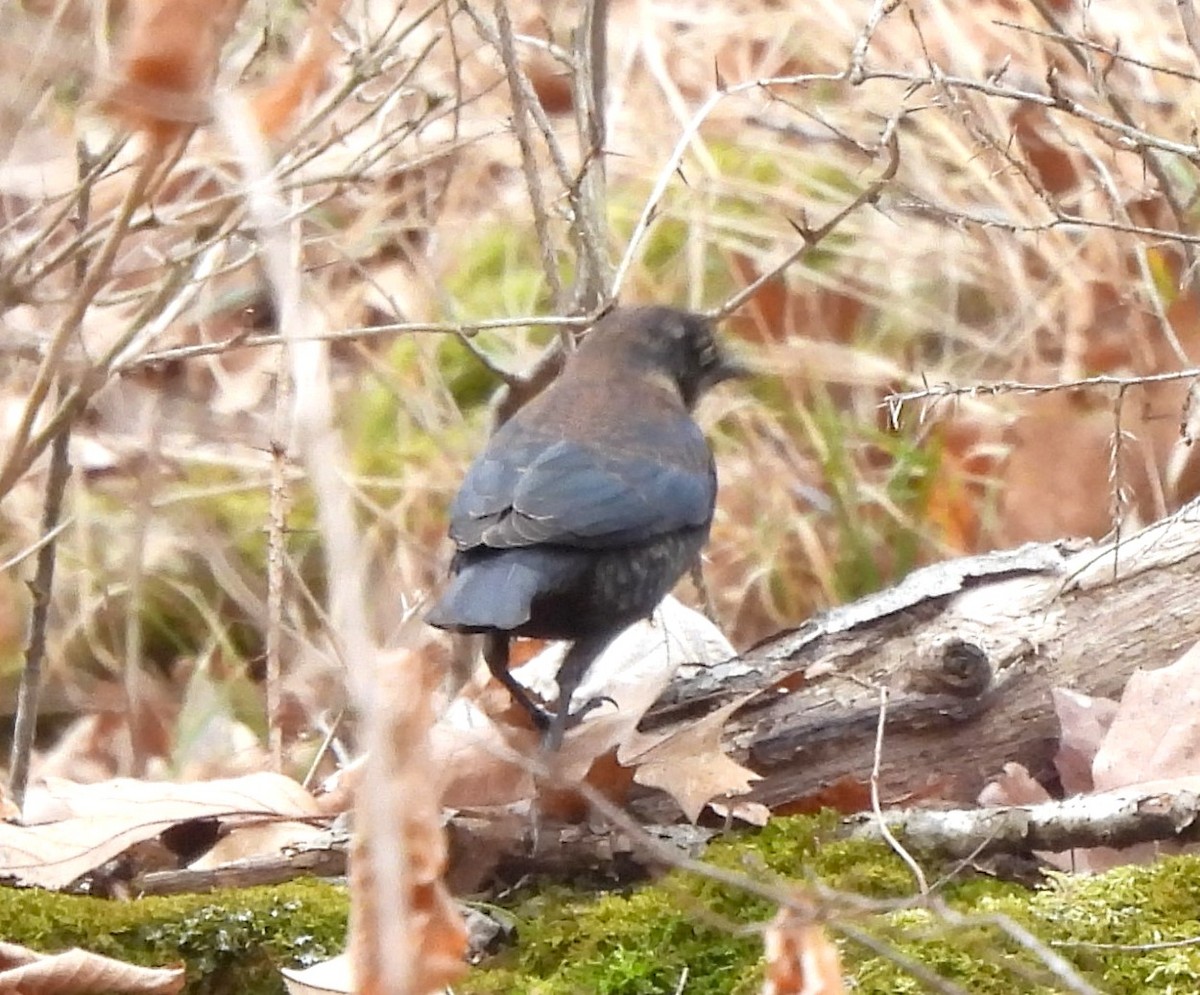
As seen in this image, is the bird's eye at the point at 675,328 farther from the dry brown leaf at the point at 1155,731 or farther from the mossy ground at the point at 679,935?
the mossy ground at the point at 679,935

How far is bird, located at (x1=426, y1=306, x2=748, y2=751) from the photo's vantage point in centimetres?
328

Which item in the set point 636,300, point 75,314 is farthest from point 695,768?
point 636,300

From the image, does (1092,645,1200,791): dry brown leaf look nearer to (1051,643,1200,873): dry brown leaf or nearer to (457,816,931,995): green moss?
(1051,643,1200,873): dry brown leaf

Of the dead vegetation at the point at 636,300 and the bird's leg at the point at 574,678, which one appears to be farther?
the dead vegetation at the point at 636,300

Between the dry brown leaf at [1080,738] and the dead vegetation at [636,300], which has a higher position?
the dead vegetation at [636,300]

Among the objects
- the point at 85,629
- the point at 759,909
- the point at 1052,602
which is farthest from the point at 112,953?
the point at 85,629

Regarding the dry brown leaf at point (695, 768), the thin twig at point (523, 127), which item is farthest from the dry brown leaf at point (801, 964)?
the thin twig at point (523, 127)

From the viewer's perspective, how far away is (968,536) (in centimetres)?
556

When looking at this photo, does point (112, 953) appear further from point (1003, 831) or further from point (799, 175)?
point (799, 175)

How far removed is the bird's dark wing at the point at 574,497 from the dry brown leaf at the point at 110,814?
0.67 m

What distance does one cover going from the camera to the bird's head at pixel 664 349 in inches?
163

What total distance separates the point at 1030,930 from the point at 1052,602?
1171 millimetres

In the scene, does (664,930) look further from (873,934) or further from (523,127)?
(523,127)

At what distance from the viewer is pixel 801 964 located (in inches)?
57.8
